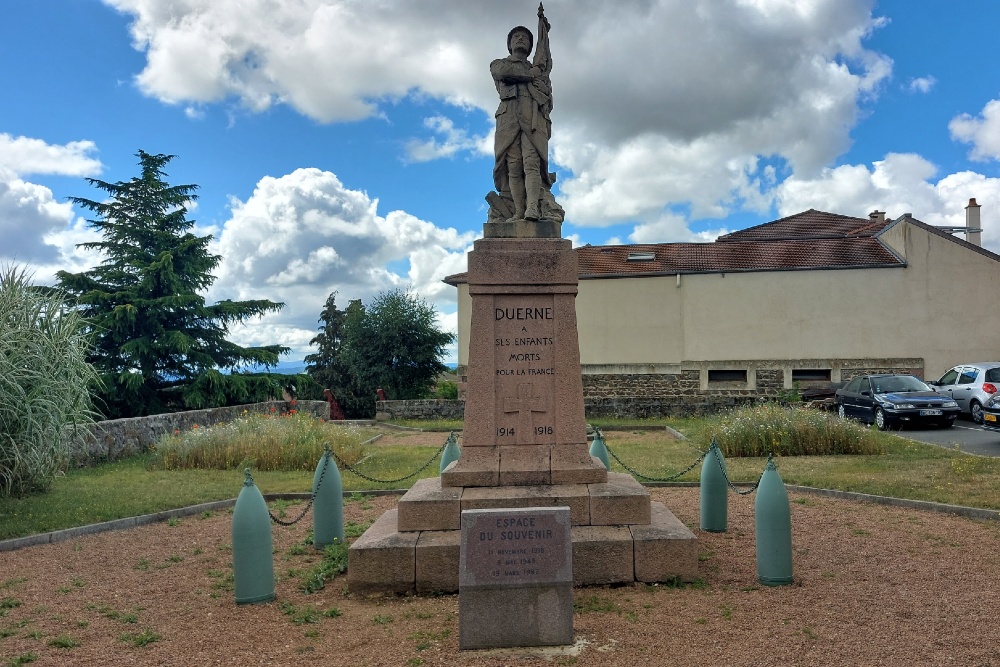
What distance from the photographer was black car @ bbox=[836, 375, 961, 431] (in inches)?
650

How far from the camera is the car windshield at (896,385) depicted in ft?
56.9

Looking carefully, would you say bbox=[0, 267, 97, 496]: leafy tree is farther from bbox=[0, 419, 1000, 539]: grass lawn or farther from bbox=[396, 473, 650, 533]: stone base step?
bbox=[396, 473, 650, 533]: stone base step

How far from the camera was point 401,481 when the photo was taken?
11.3 m

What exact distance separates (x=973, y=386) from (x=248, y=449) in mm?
16902

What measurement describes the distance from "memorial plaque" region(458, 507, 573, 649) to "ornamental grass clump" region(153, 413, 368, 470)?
935 cm

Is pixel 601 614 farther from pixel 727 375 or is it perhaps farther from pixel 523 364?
pixel 727 375

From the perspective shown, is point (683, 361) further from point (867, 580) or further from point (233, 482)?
point (867, 580)

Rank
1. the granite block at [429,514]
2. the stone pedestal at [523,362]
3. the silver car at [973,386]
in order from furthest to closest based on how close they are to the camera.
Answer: the silver car at [973,386] → the stone pedestal at [523,362] → the granite block at [429,514]

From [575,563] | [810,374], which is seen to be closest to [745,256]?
→ [810,374]

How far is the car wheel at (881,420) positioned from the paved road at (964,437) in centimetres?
44

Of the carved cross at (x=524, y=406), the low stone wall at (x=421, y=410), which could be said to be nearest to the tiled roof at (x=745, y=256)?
the low stone wall at (x=421, y=410)

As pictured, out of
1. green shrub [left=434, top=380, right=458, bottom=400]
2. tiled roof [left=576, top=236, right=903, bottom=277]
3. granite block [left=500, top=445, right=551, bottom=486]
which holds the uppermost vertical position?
tiled roof [left=576, top=236, right=903, bottom=277]

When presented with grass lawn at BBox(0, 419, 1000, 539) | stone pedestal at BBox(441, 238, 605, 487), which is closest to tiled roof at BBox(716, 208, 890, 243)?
grass lawn at BBox(0, 419, 1000, 539)

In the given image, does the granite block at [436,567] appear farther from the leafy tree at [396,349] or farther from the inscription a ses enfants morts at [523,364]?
the leafy tree at [396,349]
